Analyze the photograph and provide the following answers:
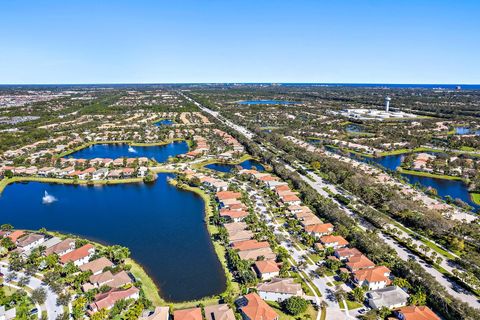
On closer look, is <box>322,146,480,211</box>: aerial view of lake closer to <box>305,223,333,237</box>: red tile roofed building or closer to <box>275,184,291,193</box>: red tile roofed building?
<box>275,184,291,193</box>: red tile roofed building

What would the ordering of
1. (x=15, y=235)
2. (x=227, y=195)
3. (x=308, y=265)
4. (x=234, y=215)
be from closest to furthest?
(x=308, y=265) → (x=15, y=235) → (x=234, y=215) → (x=227, y=195)

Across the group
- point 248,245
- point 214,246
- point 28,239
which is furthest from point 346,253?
point 28,239

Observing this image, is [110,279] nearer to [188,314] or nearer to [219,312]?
[188,314]

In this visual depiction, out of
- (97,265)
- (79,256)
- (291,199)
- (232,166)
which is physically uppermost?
(291,199)

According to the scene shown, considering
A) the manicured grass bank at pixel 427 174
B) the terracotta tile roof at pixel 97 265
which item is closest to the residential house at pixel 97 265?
the terracotta tile roof at pixel 97 265

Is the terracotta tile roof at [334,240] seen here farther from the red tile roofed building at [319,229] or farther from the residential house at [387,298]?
the residential house at [387,298]

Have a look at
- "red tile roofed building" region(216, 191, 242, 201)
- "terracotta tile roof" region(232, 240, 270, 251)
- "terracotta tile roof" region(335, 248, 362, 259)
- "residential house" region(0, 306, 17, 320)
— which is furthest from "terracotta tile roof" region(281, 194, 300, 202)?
"residential house" region(0, 306, 17, 320)

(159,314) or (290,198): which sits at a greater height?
(290,198)
